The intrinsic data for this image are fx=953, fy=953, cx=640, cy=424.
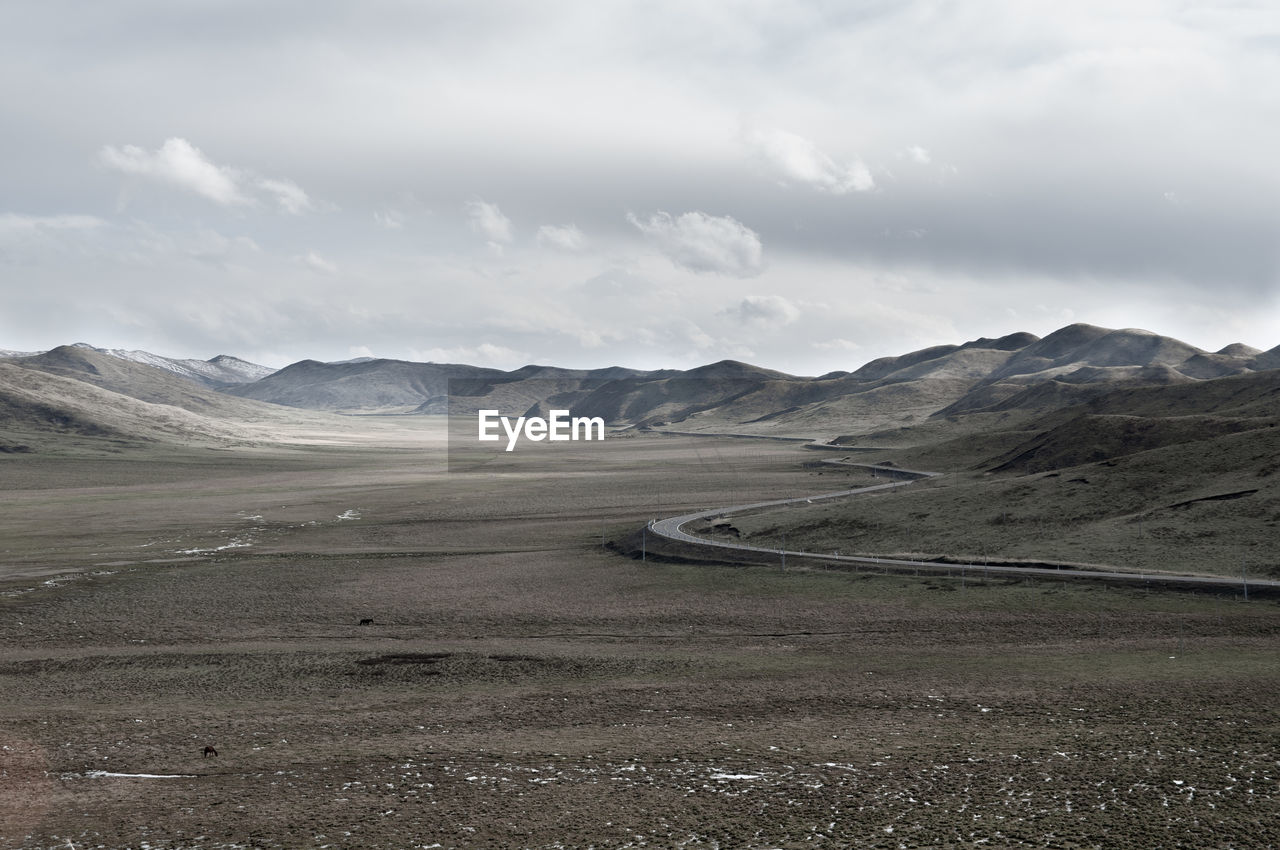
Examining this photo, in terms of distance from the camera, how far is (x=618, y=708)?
99.7 ft

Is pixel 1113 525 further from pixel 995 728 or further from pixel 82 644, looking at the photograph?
pixel 82 644

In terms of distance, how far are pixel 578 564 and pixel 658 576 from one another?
301 inches

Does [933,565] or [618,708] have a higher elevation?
[933,565]

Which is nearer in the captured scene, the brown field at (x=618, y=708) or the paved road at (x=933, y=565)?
the brown field at (x=618, y=708)

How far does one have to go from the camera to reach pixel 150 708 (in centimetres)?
3111

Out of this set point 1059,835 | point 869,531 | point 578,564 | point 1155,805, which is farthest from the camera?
point 869,531

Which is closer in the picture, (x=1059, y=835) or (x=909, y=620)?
(x=1059, y=835)

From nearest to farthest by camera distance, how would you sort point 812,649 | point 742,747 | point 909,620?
point 742,747 → point 812,649 → point 909,620

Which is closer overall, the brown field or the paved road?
the brown field

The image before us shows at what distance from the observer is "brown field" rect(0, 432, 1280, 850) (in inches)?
823

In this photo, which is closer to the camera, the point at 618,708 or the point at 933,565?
the point at 618,708

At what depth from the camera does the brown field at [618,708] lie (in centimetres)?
2091

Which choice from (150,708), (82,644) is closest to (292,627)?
(82,644)

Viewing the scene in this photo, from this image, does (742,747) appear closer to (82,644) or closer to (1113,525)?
(82,644)
